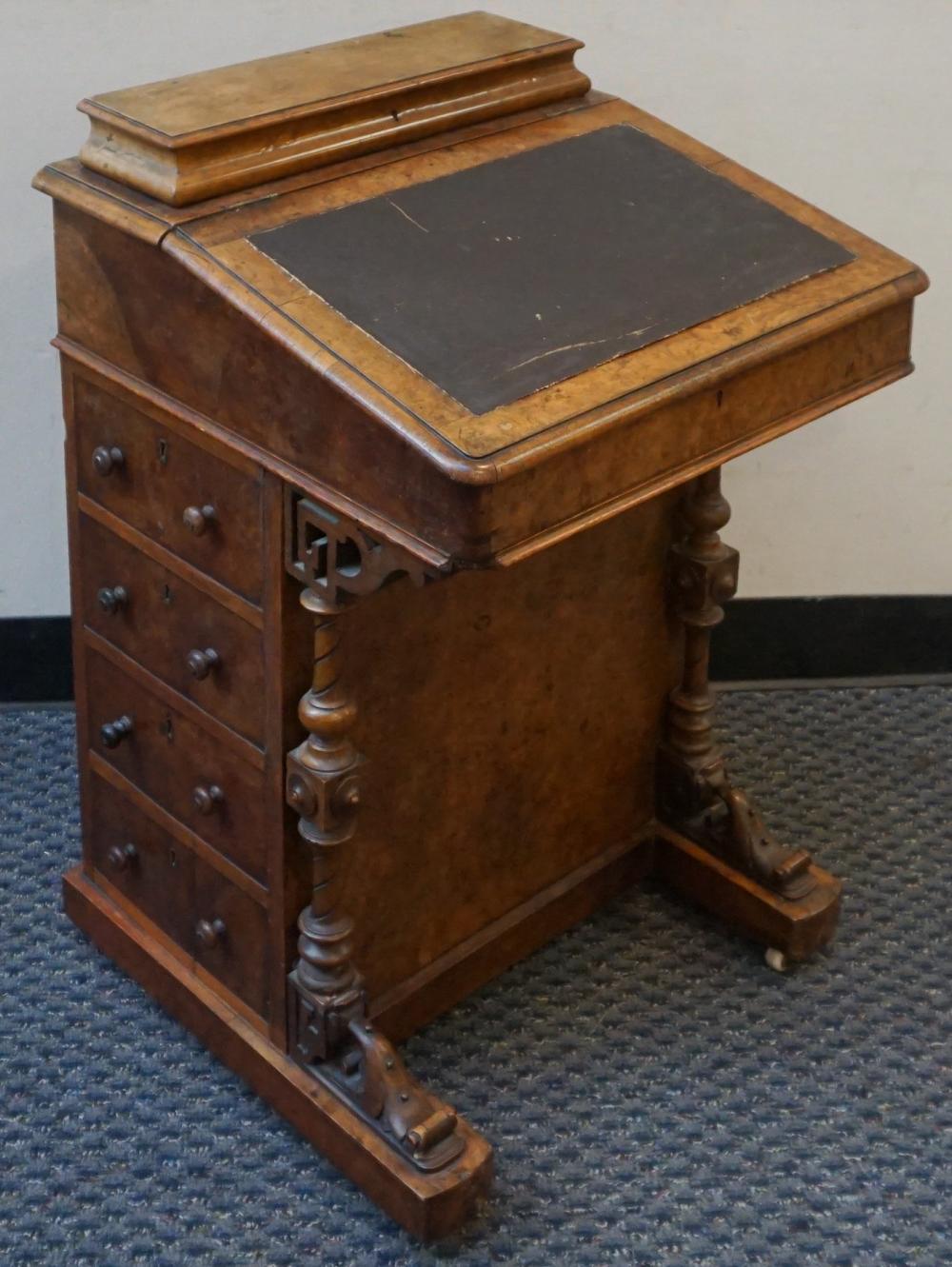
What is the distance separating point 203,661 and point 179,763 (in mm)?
217

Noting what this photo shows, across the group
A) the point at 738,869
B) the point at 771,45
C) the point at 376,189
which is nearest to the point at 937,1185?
the point at 738,869

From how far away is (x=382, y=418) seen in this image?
67.6 inches

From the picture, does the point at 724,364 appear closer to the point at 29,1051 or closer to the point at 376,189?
the point at 376,189

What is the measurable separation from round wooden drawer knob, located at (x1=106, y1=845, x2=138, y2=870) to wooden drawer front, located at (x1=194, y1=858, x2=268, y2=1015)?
0.45ft

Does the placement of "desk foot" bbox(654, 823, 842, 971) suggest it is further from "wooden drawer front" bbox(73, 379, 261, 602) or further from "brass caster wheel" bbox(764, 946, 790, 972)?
"wooden drawer front" bbox(73, 379, 261, 602)

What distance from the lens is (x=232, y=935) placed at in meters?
2.31

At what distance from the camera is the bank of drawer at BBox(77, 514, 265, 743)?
211 centimetres

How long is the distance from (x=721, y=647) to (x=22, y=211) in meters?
1.41

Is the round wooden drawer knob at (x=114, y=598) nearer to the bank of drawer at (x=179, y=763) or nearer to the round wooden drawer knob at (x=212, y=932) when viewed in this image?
the bank of drawer at (x=179, y=763)

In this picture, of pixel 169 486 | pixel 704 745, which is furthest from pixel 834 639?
pixel 169 486

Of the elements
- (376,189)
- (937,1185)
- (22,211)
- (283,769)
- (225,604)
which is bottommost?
(937,1185)

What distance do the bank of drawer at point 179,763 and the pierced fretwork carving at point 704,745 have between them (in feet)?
2.34

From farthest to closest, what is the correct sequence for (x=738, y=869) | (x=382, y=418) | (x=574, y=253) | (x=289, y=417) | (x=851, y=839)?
(x=851, y=839) → (x=738, y=869) → (x=574, y=253) → (x=289, y=417) → (x=382, y=418)

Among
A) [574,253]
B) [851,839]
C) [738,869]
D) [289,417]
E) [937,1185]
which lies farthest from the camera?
[851,839]
